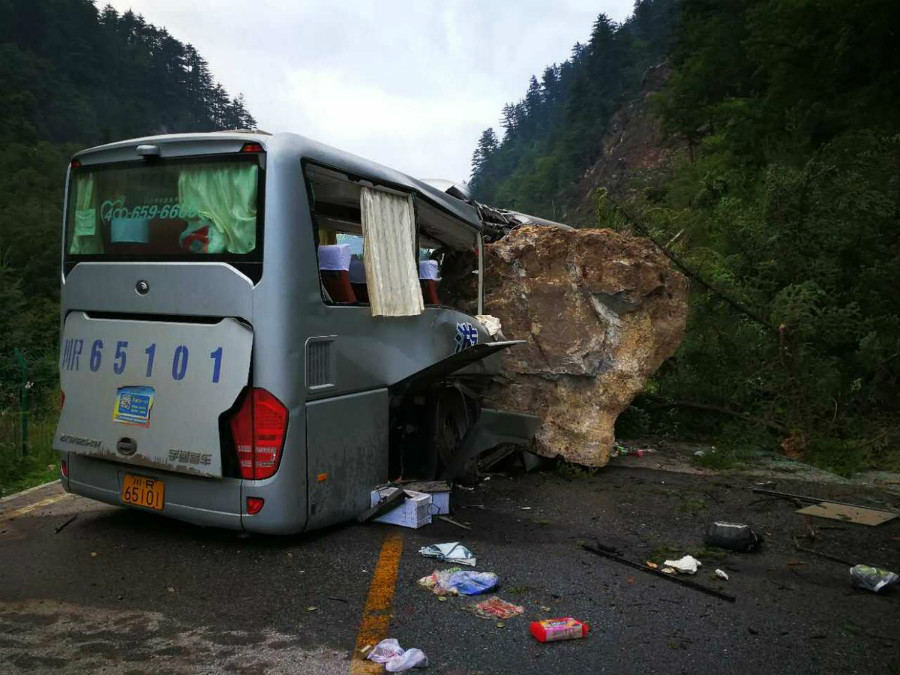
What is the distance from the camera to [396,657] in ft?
10.8

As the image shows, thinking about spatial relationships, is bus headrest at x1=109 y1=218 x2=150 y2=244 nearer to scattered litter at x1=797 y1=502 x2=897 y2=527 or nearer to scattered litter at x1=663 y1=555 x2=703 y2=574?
scattered litter at x1=663 y1=555 x2=703 y2=574

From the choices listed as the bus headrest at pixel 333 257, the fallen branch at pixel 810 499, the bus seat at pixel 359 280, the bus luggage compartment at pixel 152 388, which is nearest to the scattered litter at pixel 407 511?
the bus luggage compartment at pixel 152 388

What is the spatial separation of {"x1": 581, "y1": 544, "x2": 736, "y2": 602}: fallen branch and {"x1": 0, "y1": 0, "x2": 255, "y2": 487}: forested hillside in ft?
20.5

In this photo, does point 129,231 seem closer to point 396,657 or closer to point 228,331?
point 228,331

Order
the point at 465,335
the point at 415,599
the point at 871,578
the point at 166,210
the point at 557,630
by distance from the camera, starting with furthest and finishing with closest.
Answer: the point at 465,335
the point at 166,210
the point at 871,578
the point at 415,599
the point at 557,630

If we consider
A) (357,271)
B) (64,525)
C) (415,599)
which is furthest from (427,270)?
(64,525)

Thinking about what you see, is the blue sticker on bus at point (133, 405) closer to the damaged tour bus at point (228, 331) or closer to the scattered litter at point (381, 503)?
the damaged tour bus at point (228, 331)

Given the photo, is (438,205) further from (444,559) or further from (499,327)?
(444,559)

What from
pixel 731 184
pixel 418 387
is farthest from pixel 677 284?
pixel 731 184

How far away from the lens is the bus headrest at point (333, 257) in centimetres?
502

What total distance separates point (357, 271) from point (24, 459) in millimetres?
4428

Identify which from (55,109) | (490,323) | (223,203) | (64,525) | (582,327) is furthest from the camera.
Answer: (55,109)

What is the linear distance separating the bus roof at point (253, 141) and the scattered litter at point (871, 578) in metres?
4.01

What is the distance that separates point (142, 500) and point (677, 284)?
588 centimetres
